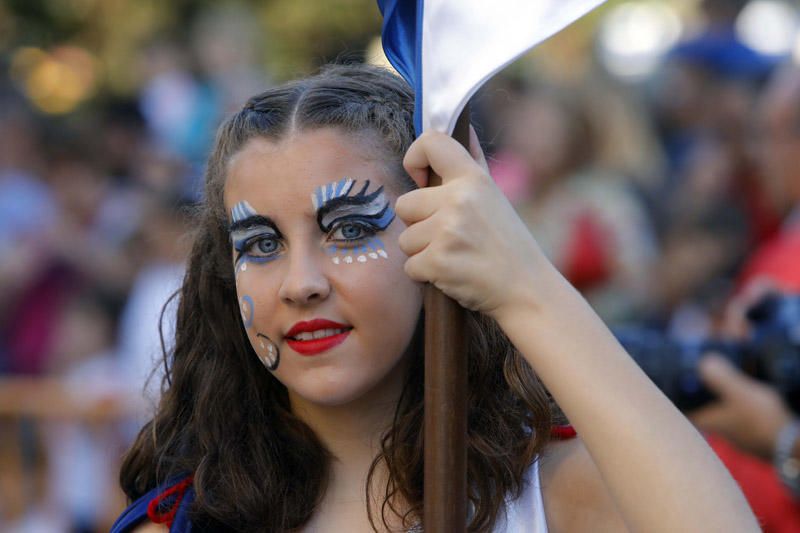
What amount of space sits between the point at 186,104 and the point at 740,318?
12.7 ft

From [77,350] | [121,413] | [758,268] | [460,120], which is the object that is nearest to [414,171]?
[460,120]

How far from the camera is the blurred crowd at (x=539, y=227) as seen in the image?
459cm

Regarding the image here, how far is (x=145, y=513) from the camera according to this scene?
211 centimetres

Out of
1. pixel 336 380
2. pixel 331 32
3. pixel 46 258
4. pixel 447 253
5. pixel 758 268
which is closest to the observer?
pixel 447 253

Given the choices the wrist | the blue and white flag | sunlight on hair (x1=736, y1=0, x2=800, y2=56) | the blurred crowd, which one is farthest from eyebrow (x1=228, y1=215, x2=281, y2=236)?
sunlight on hair (x1=736, y1=0, x2=800, y2=56)

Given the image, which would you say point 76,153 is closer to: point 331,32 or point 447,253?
point 331,32

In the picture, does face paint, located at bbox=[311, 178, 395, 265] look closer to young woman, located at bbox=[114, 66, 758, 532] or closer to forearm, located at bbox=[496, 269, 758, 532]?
young woman, located at bbox=[114, 66, 758, 532]

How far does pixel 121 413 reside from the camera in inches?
193

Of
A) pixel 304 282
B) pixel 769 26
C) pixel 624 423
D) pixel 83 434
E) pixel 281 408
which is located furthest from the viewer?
pixel 769 26

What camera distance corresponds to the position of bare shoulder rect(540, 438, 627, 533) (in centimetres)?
193

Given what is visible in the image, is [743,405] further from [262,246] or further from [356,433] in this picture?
[262,246]

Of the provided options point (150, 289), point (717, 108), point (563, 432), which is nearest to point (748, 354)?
point (563, 432)

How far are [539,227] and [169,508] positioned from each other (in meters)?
2.90

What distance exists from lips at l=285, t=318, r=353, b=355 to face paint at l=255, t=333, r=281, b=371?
7cm
